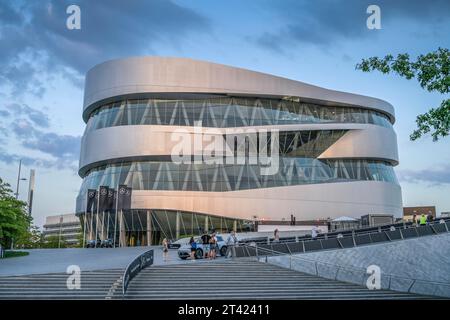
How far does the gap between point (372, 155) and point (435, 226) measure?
92.6 ft

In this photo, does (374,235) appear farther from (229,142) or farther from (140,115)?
(140,115)

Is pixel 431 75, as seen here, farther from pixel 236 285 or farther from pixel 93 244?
pixel 93 244

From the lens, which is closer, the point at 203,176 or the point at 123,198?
the point at 123,198

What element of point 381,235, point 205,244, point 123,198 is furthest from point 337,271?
point 123,198

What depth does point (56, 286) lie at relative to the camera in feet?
56.4

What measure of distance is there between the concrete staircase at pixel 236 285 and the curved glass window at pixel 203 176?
28563 mm

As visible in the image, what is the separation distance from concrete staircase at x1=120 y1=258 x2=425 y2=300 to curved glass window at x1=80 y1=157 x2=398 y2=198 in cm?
2856

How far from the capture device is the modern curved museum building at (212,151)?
5000 centimetres

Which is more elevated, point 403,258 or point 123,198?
point 123,198

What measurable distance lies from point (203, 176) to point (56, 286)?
33.8m

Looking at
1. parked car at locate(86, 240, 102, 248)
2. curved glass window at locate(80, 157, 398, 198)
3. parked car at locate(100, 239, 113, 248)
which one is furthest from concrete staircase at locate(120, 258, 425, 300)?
parked car at locate(86, 240, 102, 248)

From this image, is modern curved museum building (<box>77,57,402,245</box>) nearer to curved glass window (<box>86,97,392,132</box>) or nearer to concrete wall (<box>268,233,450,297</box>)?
curved glass window (<box>86,97,392,132</box>)

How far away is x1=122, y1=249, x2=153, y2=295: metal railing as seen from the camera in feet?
53.2
